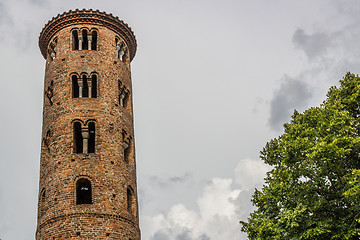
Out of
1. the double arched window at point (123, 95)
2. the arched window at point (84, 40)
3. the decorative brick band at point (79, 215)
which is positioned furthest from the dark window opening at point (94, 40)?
the decorative brick band at point (79, 215)

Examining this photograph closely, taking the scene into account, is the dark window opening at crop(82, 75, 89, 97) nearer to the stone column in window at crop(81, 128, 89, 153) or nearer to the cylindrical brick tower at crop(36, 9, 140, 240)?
the cylindrical brick tower at crop(36, 9, 140, 240)

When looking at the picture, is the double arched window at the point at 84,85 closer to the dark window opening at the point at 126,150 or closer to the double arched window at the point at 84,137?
the double arched window at the point at 84,137

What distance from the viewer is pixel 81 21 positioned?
30656 mm

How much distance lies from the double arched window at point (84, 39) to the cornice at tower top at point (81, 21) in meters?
0.65

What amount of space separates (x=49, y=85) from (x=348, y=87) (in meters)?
17.0

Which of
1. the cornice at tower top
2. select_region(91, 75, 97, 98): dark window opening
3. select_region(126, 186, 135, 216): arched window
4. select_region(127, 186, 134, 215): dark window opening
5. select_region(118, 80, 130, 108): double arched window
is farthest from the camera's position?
the cornice at tower top

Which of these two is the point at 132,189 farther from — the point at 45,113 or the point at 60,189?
the point at 45,113

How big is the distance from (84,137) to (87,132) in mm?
336

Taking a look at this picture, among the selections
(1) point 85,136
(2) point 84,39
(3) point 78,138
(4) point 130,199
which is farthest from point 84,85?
(4) point 130,199

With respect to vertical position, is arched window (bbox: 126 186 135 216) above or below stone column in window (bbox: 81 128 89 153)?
below

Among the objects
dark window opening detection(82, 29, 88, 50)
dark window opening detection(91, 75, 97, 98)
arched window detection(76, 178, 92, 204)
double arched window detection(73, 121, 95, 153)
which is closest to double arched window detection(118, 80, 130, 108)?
dark window opening detection(91, 75, 97, 98)

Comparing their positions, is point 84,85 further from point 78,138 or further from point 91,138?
point 78,138

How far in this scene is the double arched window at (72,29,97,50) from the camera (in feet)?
98.8

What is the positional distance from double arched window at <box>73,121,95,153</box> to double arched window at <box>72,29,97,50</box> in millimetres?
5266
